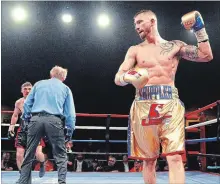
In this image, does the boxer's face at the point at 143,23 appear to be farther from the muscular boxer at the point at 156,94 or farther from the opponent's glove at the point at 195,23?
the opponent's glove at the point at 195,23

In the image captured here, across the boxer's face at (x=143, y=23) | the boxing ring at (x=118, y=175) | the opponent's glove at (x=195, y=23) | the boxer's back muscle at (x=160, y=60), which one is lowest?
the boxing ring at (x=118, y=175)

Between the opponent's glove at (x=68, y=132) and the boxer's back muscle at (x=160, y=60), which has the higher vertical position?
the boxer's back muscle at (x=160, y=60)

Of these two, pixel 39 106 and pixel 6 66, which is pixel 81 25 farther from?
pixel 39 106

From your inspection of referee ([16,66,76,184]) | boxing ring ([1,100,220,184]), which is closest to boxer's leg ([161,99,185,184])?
referee ([16,66,76,184])

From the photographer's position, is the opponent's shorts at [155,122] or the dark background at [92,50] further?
the dark background at [92,50]

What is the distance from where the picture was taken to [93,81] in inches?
385

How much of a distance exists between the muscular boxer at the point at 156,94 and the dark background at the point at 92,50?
5.24m

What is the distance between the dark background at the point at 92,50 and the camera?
7.02m

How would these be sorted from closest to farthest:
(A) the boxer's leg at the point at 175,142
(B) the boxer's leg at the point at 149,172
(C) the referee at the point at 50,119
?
(A) the boxer's leg at the point at 175,142, (B) the boxer's leg at the point at 149,172, (C) the referee at the point at 50,119

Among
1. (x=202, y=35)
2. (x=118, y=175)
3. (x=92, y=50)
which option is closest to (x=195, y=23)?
(x=202, y=35)

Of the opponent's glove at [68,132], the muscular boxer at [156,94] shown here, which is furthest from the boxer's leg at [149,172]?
the opponent's glove at [68,132]

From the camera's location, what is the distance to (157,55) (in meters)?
1.70

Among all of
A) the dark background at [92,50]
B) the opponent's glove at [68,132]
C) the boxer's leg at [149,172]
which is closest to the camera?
the boxer's leg at [149,172]

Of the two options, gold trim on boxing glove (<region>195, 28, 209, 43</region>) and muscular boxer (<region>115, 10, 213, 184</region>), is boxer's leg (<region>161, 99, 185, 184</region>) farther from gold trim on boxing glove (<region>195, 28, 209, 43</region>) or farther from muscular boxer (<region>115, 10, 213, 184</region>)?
gold trim on boxing glove (<region>195, 28, 209, 43</region>)
